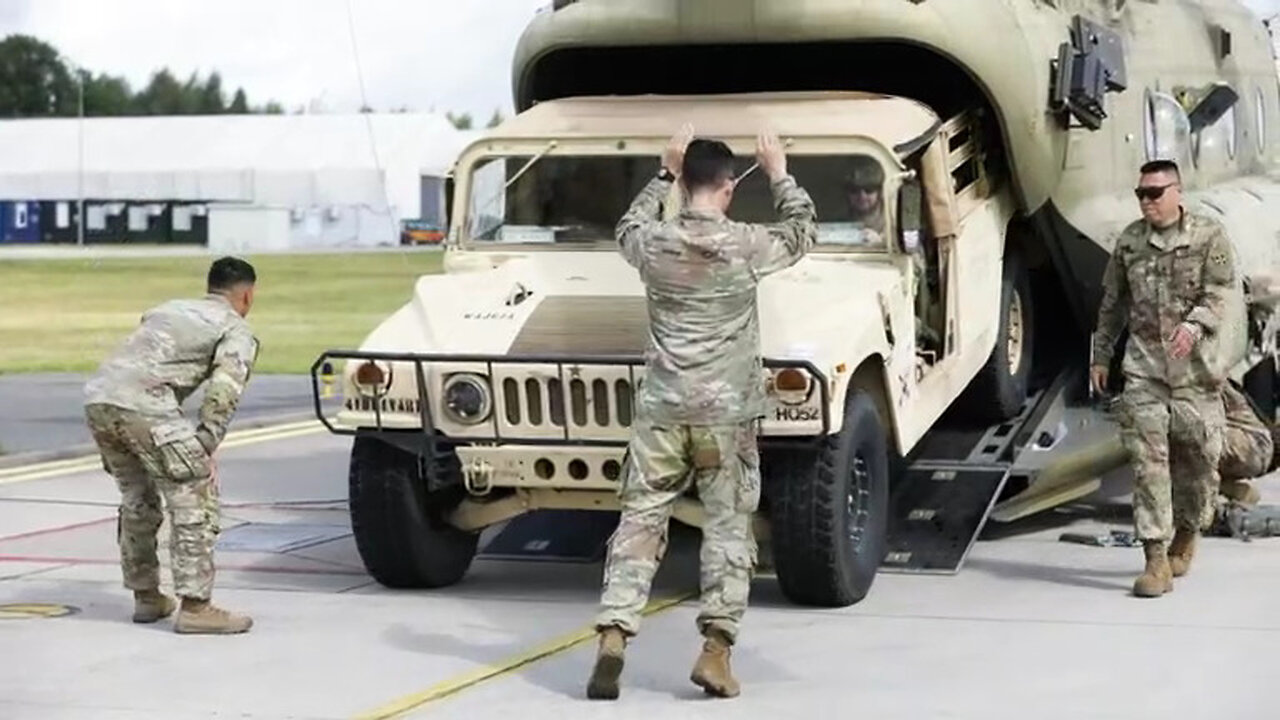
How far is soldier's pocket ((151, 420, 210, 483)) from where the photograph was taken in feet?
29.0

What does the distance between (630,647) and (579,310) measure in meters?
1.69

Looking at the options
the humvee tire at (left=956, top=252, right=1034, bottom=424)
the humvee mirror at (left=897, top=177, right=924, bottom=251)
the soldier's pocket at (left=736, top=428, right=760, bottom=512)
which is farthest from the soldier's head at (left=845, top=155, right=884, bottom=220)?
the soldier's pocket at (left=736, top=428, right=760, bottom=512)

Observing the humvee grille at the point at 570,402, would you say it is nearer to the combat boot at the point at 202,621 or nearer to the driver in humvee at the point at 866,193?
the combat boot at the point at 202,621

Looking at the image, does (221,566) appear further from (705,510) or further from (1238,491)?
(1238,491)

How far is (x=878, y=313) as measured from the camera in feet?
31.9

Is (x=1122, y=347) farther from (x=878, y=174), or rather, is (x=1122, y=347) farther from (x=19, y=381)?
(x=19, y=381)

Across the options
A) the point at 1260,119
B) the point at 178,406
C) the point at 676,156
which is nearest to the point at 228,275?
the point at 178,406

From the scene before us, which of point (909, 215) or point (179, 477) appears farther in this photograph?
point (909, 215)

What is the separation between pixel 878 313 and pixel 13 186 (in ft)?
247

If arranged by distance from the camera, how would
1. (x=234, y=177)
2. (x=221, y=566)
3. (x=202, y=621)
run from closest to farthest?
1. (x=202, y=621)
2. (x=221, y=566)
3. (x=234, y=177)

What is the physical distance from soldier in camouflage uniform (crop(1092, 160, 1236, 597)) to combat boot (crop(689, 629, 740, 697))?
2.80 meters

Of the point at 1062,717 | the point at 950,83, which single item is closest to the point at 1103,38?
the point at 950,83

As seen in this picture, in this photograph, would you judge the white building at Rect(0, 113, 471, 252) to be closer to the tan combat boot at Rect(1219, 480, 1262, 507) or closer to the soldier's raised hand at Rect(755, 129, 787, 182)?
the tan combat boot at Rect(1219, 480, 1262, 507)

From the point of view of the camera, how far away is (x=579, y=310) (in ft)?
32.0
